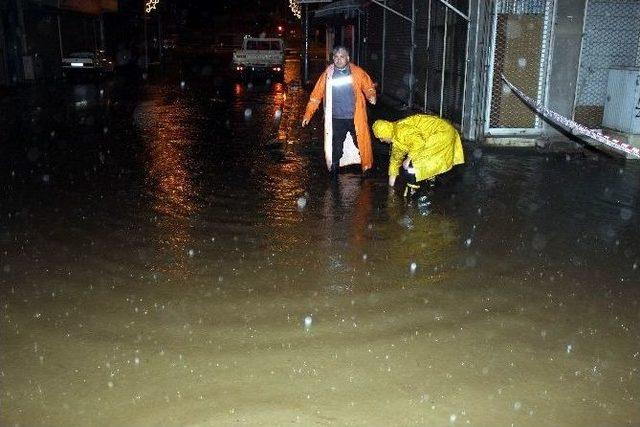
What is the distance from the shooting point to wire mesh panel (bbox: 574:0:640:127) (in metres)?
10.9

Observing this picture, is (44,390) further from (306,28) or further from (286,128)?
(306,28)

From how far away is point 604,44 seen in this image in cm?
1106

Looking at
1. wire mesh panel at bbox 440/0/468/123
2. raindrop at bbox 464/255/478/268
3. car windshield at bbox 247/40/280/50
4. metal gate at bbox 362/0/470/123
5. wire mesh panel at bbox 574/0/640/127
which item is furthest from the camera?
car windshield at bbox 247/40/280/50

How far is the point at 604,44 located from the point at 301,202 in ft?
22.7

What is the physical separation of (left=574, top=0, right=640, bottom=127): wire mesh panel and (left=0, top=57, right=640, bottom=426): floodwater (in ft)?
8.68

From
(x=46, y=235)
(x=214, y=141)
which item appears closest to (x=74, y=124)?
(x=214, y=141)

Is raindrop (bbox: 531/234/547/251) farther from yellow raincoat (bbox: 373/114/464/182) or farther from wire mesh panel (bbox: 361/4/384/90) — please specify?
wire mesh panel (bbox: 361/4/384/90)

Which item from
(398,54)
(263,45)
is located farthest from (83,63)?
(398,54)

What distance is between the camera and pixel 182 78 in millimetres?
29766

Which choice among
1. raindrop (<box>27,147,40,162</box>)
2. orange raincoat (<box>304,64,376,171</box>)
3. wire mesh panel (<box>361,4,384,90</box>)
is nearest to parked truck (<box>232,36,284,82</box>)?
wire mesh panel (<box>361,4,384,90</box>)

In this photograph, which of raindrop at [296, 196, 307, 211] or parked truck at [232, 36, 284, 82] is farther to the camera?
parked truck at [232, 36, 284, 82]

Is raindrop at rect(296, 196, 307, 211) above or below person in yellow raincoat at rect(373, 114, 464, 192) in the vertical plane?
below

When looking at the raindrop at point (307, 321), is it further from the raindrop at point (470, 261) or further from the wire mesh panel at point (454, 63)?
the wire mesh panel at point (454, 63)

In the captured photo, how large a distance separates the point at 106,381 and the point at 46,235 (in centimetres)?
296
